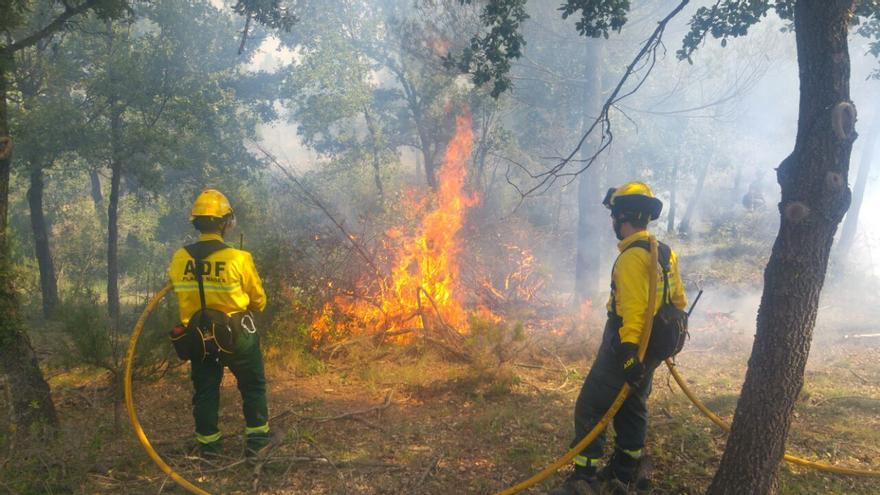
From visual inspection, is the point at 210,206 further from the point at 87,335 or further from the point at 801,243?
the point at 801,243

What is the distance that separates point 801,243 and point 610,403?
1.65 m

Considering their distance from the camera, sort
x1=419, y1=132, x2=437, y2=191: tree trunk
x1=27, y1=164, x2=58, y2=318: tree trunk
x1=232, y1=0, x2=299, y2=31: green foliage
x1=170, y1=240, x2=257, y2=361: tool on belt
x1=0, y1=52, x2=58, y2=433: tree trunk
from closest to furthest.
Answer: x1=170, y1=240, x2=257, y2=361: tool on belt → x1=0, y1=52, x2=58, y2=433: tree trunk → x1=232, y1=0, x2=299, y2=31: green foliage → x1=27, y1=164, x2=58, y2=318: tree trunk → x1=419, y1=132, x2=437, y2=191: tree trunk

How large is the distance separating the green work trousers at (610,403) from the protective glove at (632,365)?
0.25 meters

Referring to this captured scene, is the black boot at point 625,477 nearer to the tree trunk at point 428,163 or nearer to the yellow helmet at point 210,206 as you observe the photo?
the yellow helmet at point 210,206

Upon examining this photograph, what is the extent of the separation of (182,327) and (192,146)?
12253 mm

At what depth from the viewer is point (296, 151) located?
234ft

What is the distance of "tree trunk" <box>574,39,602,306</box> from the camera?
48.2 feet

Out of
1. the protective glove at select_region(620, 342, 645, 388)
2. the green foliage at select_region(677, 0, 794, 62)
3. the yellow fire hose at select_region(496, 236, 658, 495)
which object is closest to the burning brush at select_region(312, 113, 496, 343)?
the yellow fire hose at select_region(496, 236, 658, 495)

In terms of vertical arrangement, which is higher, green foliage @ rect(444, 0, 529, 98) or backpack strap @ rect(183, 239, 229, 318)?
green foliage @ rect(444, 0, 529, 98)

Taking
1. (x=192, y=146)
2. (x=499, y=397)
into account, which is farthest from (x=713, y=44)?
(x=499, y=397)

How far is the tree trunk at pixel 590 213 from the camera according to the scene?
48.2 feet

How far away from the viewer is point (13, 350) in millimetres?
4555

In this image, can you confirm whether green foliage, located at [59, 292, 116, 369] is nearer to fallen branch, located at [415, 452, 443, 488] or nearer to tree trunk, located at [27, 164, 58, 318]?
fallen branch, located at [415, 452, 443, 488]

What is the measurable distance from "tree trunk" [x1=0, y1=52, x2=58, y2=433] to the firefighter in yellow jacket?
1377 millimetres
